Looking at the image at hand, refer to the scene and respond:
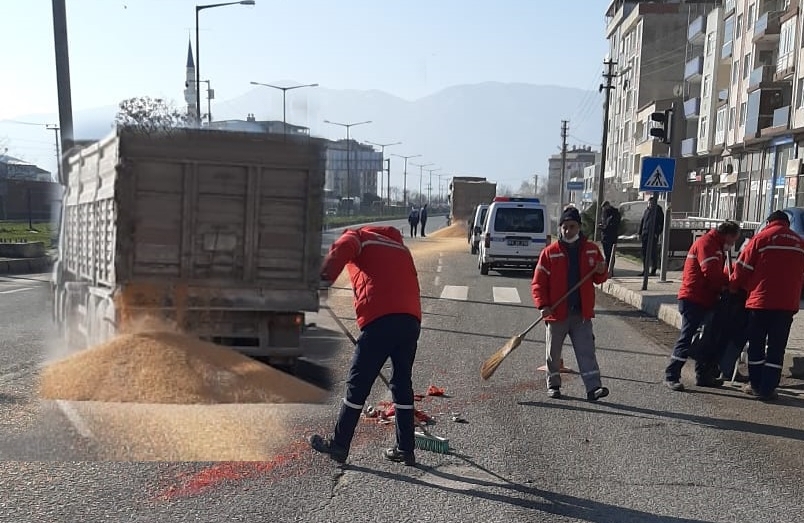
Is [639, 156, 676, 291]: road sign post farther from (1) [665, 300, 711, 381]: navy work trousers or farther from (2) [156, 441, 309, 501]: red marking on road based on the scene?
(2) [156, 441, 309, 501]: red marking on road

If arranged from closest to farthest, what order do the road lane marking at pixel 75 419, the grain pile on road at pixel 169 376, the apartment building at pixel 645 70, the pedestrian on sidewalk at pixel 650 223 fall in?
the road lane marking at pixel 75 419 → the grain pile on road at pixel 169 376 → the pedestrian on sidewalk at pixel 650 223 → the apartment building at pixel 645 70

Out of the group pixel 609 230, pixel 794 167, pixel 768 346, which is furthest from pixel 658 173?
pixel 794 167

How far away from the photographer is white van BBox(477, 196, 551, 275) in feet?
65.9

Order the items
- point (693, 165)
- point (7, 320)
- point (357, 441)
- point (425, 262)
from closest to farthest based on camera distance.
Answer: point (357, 441), point (7, 320), point (425, 262), point (693, 165)

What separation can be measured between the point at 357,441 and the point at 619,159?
80.6 m

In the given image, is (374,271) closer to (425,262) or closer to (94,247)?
(94,247)

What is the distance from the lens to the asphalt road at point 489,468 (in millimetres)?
4422

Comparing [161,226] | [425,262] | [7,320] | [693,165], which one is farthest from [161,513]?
[693,165]

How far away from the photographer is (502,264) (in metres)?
20.5

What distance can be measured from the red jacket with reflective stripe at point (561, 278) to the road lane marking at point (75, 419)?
12.9 ft

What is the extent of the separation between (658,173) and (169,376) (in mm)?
11368

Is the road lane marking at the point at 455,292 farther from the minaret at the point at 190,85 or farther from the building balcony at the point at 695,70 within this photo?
the building balcony at the point at 695,70

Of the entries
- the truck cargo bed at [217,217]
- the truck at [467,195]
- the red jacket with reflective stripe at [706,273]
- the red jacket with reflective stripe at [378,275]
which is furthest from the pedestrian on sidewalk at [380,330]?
the truck at [467,195]

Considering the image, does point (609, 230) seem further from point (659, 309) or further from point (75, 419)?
point (75, 419)
